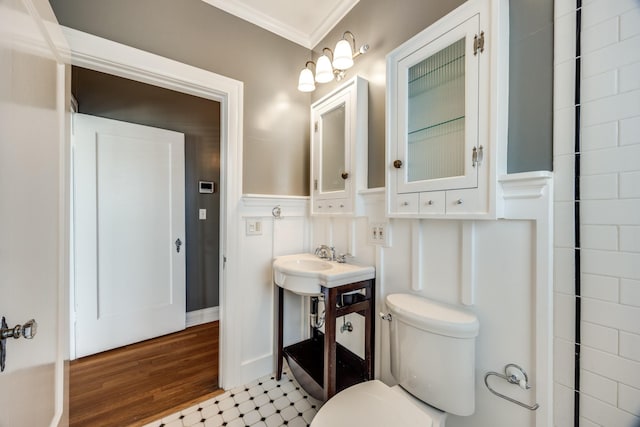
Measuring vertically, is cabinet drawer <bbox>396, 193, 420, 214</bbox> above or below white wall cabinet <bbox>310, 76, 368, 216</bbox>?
below

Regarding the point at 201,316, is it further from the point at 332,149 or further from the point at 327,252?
the point at 332,149

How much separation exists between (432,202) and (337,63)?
1.00m

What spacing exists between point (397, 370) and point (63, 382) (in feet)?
4.63

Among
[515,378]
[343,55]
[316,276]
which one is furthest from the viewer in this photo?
[343,55]

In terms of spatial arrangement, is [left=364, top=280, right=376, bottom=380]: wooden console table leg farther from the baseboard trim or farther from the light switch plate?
the baseboard trim

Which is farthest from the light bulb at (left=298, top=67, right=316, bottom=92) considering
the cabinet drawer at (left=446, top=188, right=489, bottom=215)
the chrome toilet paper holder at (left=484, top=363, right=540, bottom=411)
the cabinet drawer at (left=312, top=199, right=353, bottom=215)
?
the chrome toilet paper holder at (left=484, top=363, right=540, bottom=411)

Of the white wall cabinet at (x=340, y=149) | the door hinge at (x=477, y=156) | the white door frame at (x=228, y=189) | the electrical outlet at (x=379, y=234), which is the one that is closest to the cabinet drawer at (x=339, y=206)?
the white wall cabinet at (x=340, y=149)

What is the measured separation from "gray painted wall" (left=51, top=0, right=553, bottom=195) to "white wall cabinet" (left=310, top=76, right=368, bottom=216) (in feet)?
0.25

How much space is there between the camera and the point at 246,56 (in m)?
1.77

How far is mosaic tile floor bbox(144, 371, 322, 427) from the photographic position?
1.41 metres

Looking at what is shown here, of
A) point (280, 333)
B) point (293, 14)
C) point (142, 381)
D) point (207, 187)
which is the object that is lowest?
point (142, 381)

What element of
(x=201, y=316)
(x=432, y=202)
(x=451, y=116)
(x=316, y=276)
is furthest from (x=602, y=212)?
(x=201, y=316)

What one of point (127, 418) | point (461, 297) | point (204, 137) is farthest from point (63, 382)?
point (204, 137)

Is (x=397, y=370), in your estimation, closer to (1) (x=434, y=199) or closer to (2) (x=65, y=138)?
(1) (x=434, y=199)
